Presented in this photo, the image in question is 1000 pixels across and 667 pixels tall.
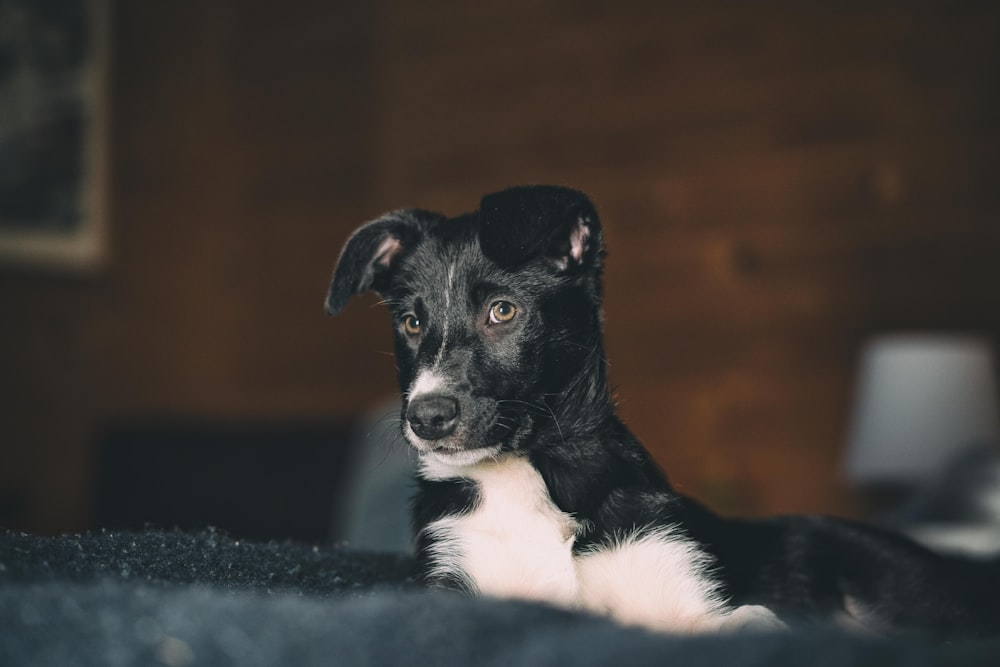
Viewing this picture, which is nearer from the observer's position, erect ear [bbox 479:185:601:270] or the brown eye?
erect ear [bbox 479:185:601:270]

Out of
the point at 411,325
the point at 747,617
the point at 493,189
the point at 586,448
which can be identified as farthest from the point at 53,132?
the point at 747,617

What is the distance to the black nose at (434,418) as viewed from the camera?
146 cm

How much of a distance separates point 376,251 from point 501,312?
0.29 metres

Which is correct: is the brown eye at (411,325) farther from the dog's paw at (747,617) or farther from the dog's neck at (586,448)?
the dog's paw at (747,617)

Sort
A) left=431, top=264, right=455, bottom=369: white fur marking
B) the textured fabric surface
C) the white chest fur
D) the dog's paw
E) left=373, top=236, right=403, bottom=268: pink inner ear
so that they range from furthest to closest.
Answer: left=373, top=236, right=403, bottom=268: pink inner ear → left=431, top=264, right=455, bottom=369: white fur marking → the white chest fur → the dog's paw → the textured fabric surface

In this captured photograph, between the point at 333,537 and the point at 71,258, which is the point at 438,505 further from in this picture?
the point at 71,258

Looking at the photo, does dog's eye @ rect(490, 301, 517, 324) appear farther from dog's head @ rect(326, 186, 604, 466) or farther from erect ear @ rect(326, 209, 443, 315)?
erect ear @ rect(326, 209, 443, 315)

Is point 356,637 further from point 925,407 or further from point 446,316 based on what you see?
point 925,407

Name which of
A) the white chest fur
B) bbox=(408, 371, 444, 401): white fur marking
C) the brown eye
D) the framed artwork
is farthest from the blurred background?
the white chest fur

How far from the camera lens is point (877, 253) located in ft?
15.6

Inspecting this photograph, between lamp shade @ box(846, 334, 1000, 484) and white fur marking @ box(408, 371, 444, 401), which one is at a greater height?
white fur marking @ box(408, 371, 444, 401)

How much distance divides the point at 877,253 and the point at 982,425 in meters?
0.97

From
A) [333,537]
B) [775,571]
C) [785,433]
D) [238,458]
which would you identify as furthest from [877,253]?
[775,571]

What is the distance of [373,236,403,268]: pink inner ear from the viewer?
179cm
